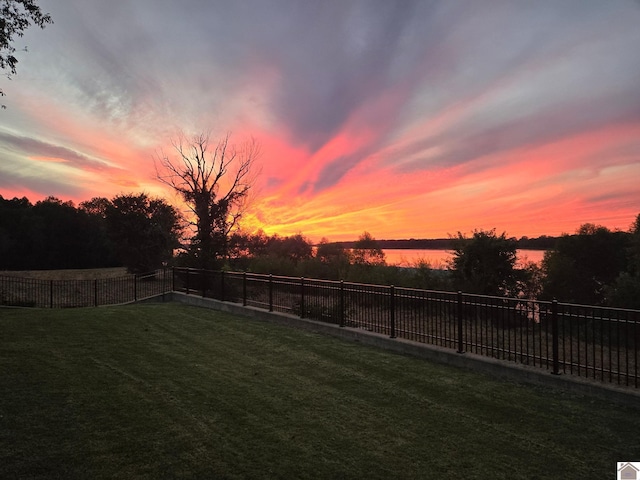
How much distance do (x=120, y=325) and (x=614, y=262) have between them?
134ft

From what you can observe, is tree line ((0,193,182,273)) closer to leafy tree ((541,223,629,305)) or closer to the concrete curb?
the concrete curb

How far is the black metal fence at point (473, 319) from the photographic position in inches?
243

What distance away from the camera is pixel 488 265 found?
782 inches

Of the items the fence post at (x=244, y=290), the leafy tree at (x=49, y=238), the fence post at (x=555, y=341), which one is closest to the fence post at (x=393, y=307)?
the fence post at (x=555, y=341)

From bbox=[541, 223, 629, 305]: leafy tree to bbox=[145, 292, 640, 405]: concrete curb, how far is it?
93.7 feet

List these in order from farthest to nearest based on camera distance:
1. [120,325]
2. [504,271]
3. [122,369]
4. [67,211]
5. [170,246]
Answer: [67,211]
[170,246]
[504,271]
[120,325]
[122,369]

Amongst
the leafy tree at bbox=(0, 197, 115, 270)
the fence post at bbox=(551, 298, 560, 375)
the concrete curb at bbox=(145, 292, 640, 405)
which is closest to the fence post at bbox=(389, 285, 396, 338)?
the concrete curb at bbox=(145, 292, 640, 405)

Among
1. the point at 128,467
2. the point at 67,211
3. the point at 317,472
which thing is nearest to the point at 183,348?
the point at 128,467

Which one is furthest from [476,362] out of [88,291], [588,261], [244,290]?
[588,261]

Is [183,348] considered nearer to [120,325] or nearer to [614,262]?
[120,325]

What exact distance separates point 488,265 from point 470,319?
13021mm

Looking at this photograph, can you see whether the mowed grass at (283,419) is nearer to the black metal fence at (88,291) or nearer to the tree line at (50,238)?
the black metal fence at (88,291)

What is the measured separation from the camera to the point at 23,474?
335cm

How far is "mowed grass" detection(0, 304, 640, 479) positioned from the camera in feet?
11.9
